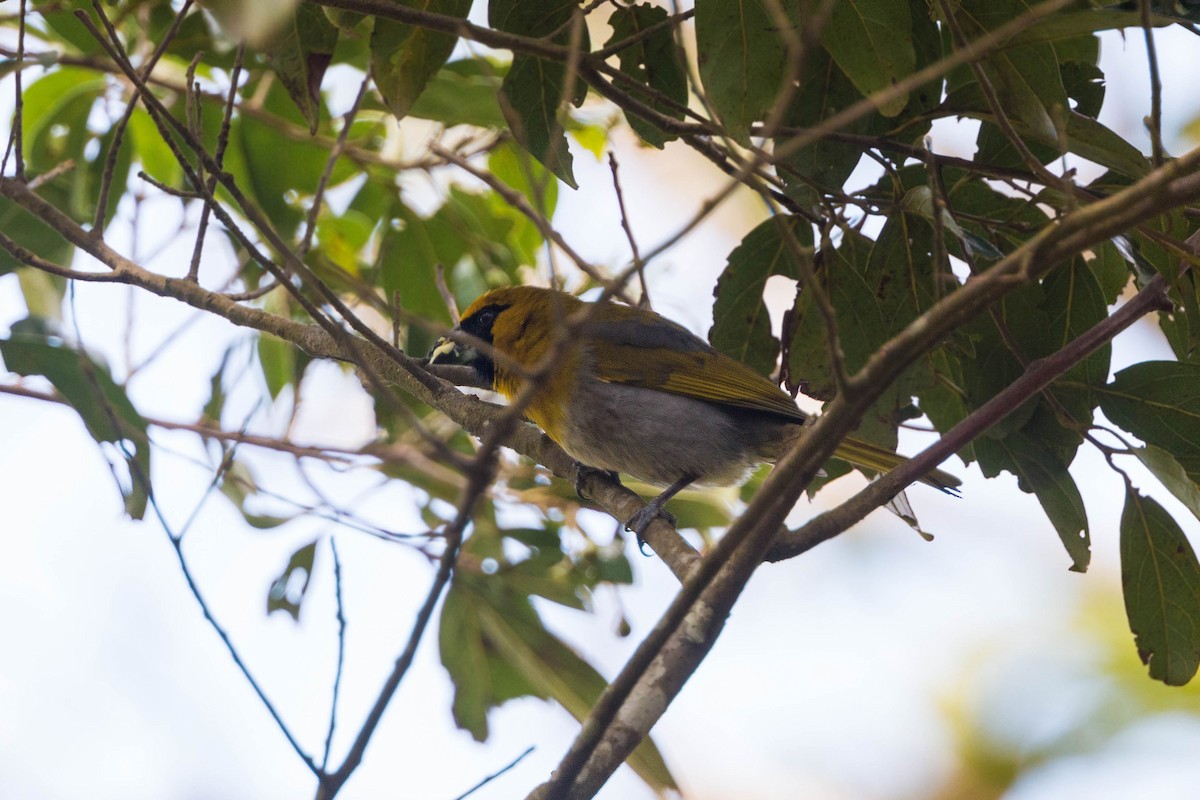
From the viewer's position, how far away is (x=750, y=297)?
3.44 meters

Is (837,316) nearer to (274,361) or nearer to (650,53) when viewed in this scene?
(650,53)

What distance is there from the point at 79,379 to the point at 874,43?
2.32 m

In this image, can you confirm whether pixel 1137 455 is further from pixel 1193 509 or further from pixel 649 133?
pixel 649 133

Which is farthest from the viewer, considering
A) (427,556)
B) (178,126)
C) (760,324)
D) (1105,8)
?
(427,556)

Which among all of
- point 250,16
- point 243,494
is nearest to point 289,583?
point 243,494

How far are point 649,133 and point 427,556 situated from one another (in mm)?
1970

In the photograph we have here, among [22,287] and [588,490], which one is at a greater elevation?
[22,287]

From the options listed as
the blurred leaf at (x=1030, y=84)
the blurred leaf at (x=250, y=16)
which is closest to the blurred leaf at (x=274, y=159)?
the blurred leaf at (x=250, y=16)

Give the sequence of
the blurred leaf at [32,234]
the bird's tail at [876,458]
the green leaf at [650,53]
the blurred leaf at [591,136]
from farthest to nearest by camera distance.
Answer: the blurred leaf at [591,136], the blurred leaf at [32,234], the bird's tail at [876,458], the green leaf at [650,53]

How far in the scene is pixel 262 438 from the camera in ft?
14.5

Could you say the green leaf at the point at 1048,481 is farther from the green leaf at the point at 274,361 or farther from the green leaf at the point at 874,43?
the green leaf at the point at 274,361

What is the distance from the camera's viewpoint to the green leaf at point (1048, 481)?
293cm

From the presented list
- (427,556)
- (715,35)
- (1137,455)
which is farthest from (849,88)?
(427,556)

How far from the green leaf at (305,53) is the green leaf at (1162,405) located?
2.34m
